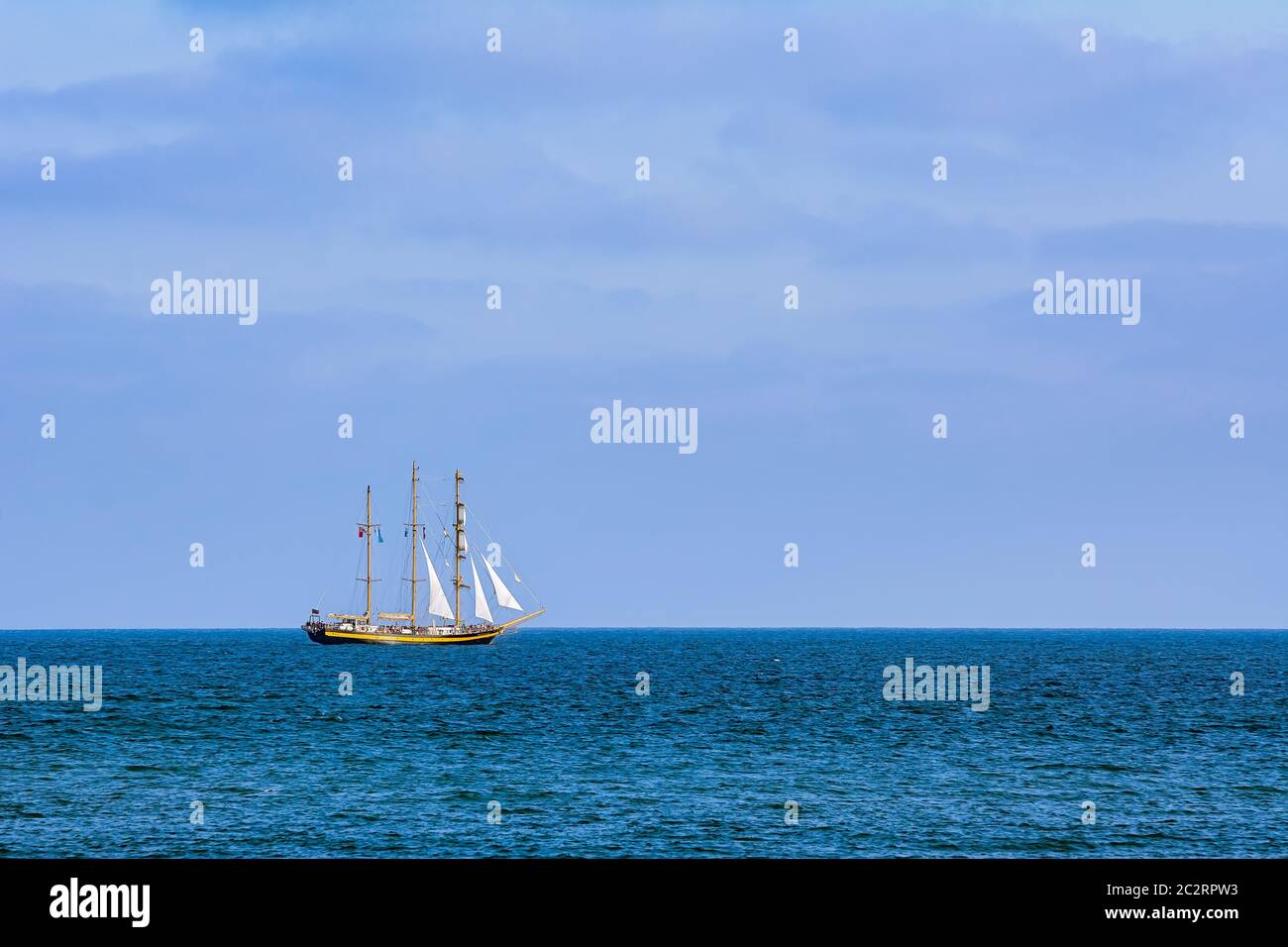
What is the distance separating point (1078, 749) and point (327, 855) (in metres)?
35.8

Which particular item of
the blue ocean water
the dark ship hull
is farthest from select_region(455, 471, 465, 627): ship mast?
the blue ocean water

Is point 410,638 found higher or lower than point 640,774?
lower

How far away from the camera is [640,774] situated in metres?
46.2

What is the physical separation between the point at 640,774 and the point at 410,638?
132685 mm

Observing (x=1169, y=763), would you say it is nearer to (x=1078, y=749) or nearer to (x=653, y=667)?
(x=1078, y=749)

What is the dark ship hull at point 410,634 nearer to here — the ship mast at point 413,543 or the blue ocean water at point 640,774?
the ship mast at point 413,543

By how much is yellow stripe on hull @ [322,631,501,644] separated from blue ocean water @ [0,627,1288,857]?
80727 millimetres

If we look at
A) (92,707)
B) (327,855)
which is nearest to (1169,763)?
(327,855)

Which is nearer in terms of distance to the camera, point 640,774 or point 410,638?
point 640,774

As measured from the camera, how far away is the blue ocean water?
3372cm

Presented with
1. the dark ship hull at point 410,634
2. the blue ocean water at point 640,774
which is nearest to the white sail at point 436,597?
the dark ship hull at point 410,634

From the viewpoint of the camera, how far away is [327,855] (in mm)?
31109

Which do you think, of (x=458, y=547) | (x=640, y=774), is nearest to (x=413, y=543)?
(x=458, y=547)

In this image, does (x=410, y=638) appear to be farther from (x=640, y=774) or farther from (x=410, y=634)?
(x=640, y=774)
